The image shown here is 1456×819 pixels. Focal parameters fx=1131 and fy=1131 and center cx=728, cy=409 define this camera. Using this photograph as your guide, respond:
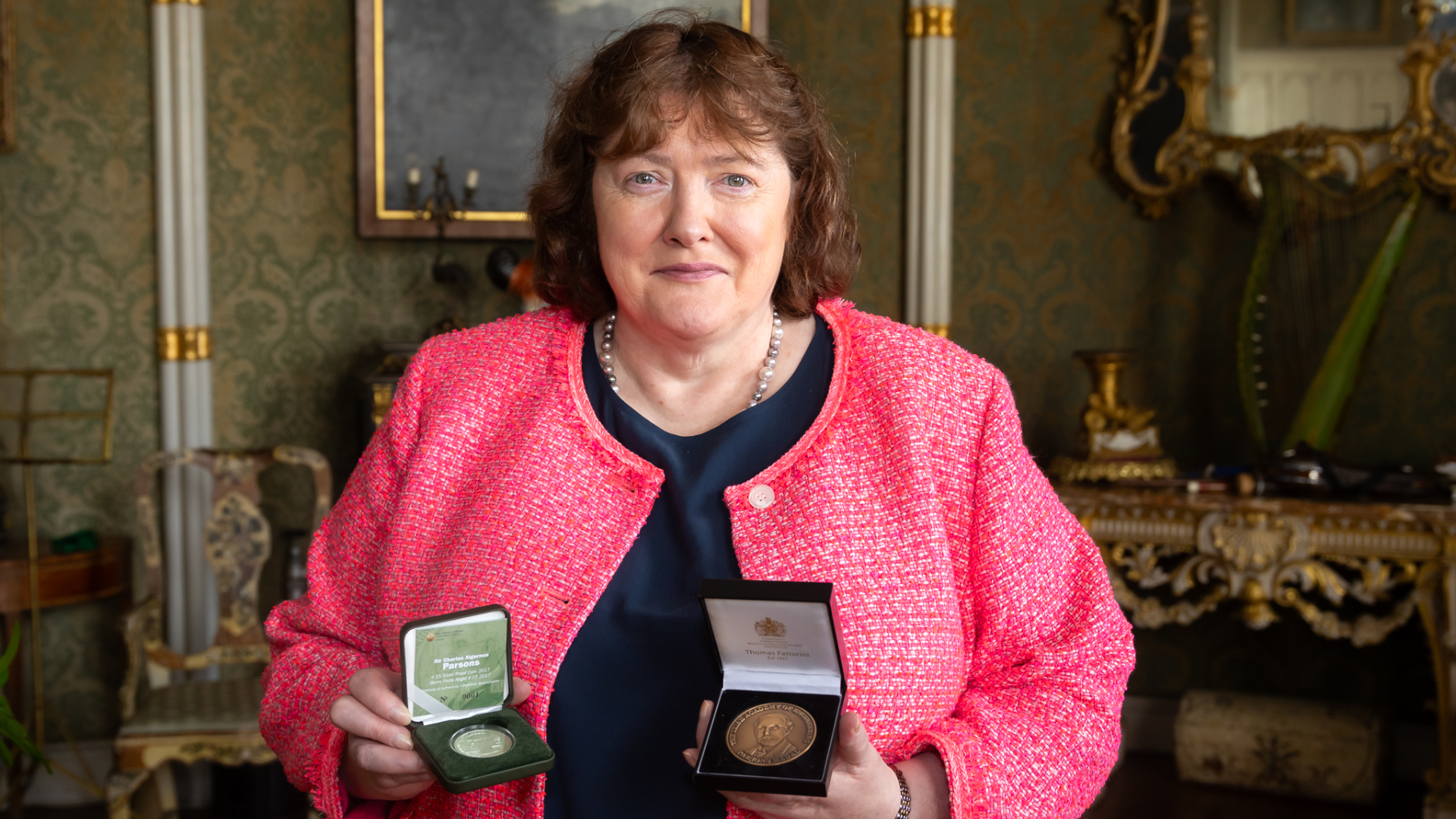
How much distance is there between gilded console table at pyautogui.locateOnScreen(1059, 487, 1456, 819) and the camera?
3152 millimetres

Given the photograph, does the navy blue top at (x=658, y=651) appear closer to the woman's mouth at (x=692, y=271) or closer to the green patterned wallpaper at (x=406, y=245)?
the woman's mouth at (x=692, y=271)

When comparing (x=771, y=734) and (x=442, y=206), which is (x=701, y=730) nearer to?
(x=771, y=734)

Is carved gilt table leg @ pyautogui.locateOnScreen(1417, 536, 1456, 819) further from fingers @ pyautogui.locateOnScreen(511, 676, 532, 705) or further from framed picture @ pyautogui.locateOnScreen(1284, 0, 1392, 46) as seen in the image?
fingers @ pyautogui.locateOnScreen(511, 676, 532, 705)

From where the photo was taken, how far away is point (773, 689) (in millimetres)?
1300

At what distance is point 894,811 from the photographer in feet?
4.28

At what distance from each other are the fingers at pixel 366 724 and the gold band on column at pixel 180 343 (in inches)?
106

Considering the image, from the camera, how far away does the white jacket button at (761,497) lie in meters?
1.50

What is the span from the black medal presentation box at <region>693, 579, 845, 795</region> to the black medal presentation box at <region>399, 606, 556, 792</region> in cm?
20

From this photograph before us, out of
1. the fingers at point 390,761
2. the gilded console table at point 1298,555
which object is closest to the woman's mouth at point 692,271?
the fingers at point 390,761

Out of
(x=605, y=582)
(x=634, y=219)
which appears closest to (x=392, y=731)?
(x=605, y=582)

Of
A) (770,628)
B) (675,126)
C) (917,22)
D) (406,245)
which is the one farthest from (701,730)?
(917,22)

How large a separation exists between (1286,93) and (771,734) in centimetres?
336

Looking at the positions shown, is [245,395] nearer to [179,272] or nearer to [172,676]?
[179,272]

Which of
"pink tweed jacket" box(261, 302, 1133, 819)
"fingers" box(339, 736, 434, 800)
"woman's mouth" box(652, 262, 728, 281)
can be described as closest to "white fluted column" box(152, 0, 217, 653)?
"pink tweed jacket" box(261, 302, 1133, 819)
